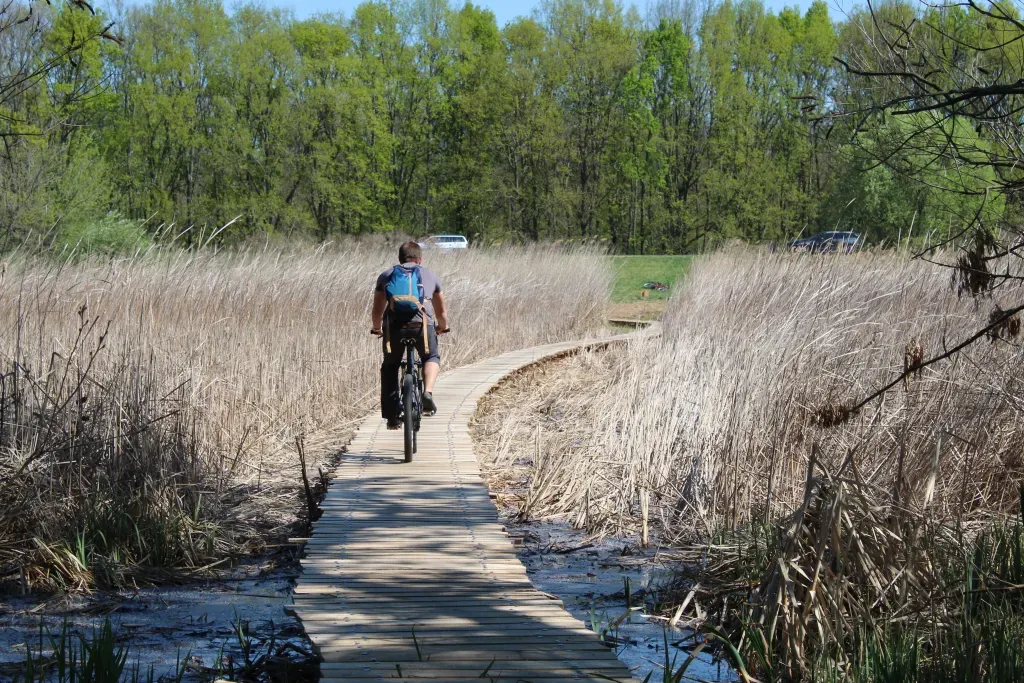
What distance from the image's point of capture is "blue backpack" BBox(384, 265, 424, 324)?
6.96 meters

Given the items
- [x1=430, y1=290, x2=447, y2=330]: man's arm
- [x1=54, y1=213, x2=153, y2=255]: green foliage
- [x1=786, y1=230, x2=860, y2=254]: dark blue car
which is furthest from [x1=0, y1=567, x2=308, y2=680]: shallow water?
[x1=54, y1=213, x2=153, y2=255]: green foliage

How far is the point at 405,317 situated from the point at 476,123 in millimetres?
33755

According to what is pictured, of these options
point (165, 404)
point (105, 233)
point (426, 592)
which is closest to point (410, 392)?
point (165, 404)

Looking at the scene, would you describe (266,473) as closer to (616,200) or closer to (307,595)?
(307,595)

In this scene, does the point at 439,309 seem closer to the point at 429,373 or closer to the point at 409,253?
the point at 429,373

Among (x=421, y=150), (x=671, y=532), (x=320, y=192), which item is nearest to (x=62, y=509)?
(x=671, y=532)

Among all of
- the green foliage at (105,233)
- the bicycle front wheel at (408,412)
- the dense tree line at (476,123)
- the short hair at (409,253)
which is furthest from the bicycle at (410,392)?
the dense tree line at (476,123)

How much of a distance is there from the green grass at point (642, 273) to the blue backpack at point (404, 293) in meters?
19.2

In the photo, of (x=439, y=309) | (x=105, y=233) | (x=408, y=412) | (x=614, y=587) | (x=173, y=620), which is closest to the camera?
(x=173, y=620)

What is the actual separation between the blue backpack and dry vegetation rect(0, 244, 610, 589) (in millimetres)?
1190

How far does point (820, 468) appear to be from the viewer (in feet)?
14.2

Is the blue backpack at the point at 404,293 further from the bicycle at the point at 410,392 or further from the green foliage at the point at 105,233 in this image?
the green foliage at the point at 105,233

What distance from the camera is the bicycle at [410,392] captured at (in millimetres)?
6973

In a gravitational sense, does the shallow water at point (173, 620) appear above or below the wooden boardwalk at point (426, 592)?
below
